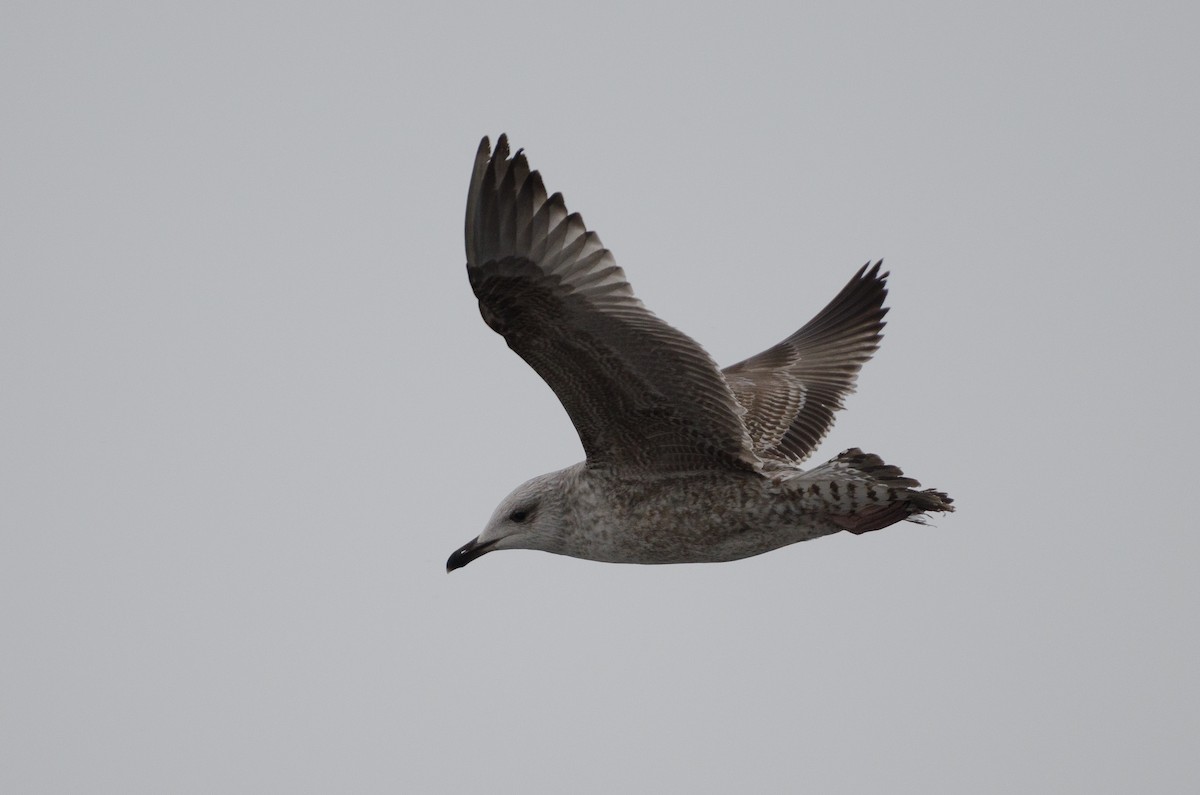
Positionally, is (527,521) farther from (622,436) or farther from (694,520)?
(694,520)

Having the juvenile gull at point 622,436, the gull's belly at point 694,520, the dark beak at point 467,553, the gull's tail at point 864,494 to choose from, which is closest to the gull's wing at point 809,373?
the juvenile gull at point 622,436

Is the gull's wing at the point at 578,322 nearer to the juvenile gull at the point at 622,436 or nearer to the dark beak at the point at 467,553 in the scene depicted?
the juvenile gull at the point at 622,436

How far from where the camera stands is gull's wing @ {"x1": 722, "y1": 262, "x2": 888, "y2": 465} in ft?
33.2

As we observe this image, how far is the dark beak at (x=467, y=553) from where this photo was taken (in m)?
9.08

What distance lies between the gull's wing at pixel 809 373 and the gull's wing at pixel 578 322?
152 centimetres

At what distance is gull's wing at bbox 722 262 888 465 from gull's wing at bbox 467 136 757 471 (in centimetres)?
152

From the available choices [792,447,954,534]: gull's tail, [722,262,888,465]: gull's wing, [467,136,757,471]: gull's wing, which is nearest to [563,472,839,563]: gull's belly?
[792,447,954,534]: gull's tail

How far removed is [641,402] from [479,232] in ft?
4.52

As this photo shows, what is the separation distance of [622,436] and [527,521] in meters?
1.02

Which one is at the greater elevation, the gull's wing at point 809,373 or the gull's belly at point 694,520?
the gull's wing at point 809,373

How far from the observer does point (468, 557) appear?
359 inches

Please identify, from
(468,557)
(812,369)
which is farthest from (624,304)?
(812,369)

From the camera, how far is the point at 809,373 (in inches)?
431

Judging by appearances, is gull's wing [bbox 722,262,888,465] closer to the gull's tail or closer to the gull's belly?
the gull's belly
